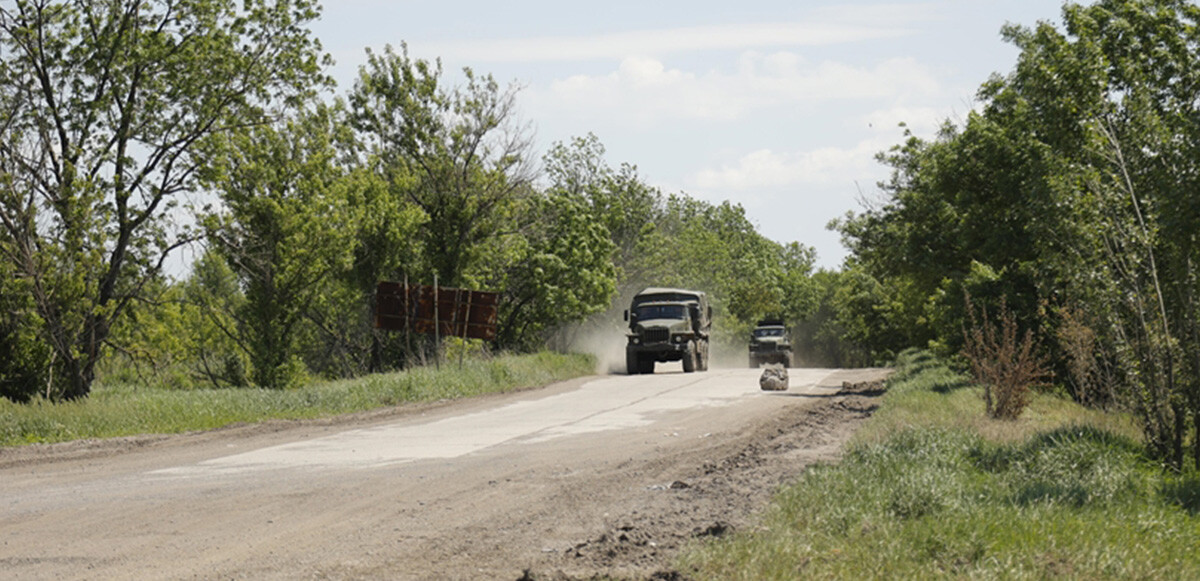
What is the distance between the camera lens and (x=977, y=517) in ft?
27.1

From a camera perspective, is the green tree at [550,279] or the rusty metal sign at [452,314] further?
the green tree at [550,279]

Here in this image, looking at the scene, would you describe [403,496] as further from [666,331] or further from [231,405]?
[666,331]

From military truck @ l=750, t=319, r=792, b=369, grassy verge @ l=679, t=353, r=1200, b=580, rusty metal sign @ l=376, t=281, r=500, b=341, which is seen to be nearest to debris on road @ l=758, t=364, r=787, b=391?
rusty metal sign @ l=376, t=281, r=500, b=341

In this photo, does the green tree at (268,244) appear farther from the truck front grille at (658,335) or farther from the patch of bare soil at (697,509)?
the patch of bare soil at (697,509)

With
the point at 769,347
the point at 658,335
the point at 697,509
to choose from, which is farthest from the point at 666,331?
the point at 697,509

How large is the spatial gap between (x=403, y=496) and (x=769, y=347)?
5073cm

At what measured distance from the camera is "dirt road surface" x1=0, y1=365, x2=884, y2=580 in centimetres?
779

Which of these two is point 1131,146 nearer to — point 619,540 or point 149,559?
point 619,540

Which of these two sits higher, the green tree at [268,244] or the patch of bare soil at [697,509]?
the green tree at [268,244]

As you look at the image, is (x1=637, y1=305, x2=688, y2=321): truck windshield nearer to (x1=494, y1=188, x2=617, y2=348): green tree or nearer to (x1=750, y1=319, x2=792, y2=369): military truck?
(x1=494, y1=188, x2=617, y2=348): green tree

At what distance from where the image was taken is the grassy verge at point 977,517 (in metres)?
7.03

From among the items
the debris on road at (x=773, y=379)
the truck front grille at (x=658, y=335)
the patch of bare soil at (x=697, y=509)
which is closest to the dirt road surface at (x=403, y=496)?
the patch of bare soil at (x=697, y=509)

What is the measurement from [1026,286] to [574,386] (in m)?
11.9

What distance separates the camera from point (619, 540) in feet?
26.8
